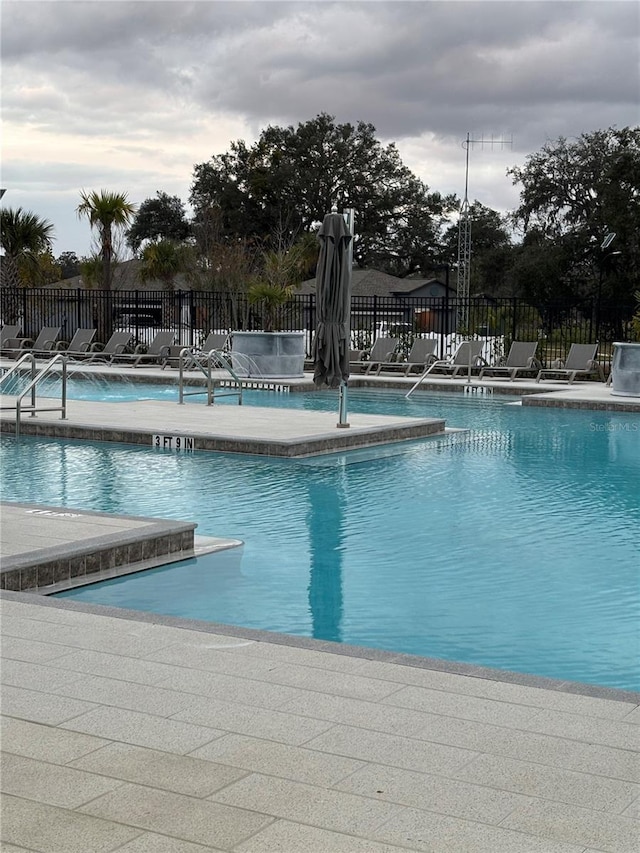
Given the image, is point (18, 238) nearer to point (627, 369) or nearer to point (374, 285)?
point (627, 369)

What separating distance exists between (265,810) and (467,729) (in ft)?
2.91

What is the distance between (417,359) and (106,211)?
10696 millimetres

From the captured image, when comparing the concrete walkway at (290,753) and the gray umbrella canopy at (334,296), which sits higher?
the gray umbrella canopy at (334,296)

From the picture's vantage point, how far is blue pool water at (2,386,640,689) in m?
5.75

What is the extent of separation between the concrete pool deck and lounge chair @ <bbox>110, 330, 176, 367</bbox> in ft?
63.5

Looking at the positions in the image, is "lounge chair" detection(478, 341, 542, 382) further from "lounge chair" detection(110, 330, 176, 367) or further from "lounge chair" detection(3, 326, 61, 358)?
"lounge chair" detection(3, 326, 61, 358)

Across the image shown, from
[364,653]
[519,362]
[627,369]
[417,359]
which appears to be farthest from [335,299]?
[417,359]

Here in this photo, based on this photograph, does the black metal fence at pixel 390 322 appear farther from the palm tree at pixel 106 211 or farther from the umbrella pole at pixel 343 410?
the umbrella pole at pixel 343 410

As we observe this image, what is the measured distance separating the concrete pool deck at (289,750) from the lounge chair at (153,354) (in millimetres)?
19352

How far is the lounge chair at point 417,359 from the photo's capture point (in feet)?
72.7

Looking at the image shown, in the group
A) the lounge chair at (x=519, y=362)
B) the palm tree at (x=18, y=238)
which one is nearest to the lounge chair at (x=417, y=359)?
the lounge chair at (x=519, y=362)

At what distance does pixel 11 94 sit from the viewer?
7383mm

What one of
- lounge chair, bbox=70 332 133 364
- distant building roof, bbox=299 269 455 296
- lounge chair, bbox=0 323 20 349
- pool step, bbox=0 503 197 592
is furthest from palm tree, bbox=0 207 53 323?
pool step, bbox=0 503 197 592

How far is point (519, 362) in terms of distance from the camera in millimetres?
21062
